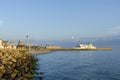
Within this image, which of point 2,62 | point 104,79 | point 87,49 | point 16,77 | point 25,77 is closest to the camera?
point 16,77

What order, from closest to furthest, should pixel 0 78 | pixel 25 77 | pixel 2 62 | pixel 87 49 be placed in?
pixel 0 78 < pixel 25 77 < pixel 2 62 < pixel 87 49

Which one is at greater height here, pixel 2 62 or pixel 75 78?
pixel 2 62

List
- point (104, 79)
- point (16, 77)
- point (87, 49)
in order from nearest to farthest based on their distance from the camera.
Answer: point (16, 77) → point (104, 79) → point (87, 49)

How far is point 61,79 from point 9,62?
28.8 ft

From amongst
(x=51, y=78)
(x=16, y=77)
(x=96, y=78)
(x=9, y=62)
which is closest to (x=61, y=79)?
(x=51, y=78)

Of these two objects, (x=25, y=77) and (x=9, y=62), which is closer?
(x=25, y=77)

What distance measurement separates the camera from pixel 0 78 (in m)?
29.0

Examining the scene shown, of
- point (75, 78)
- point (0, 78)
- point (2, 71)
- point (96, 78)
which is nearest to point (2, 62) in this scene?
point (2, 71)

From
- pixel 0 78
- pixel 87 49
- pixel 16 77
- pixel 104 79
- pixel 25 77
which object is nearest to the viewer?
pixel 0 78

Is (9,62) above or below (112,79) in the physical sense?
above

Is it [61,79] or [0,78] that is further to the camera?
[61,79]

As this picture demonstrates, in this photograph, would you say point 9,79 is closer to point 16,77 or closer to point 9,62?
point 16,77

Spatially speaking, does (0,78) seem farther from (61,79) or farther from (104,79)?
(104,79)

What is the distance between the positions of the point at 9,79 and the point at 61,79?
511 inches
